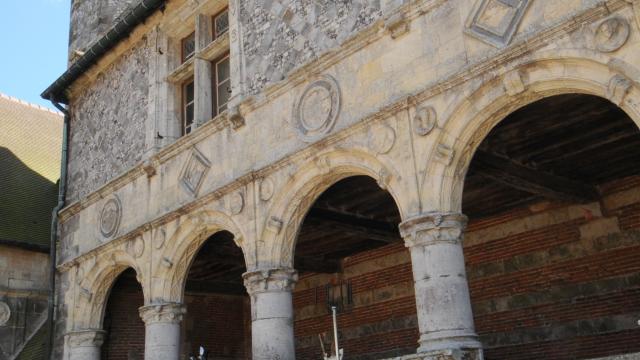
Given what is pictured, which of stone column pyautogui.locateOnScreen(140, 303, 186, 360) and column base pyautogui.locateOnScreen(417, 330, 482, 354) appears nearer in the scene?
column base pyautogui.locateOnScreen(417, 330, 482, 354)

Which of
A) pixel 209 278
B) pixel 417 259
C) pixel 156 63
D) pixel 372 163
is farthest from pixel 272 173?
pixel 209 278

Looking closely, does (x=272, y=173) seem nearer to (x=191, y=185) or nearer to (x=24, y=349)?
(x=191, y=185)

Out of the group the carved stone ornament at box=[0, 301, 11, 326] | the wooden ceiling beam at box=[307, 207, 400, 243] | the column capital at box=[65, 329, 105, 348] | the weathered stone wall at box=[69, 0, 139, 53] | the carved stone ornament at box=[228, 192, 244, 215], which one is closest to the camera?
the carved stone ornament at box=[228, 192, 244, 215]

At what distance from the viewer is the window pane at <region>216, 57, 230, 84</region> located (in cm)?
973

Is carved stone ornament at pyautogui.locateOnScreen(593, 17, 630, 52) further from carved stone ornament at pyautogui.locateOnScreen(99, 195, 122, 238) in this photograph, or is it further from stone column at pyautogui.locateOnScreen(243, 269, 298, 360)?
carved stone ornament at pyautogui.locateOnScreen(99, 195, 122, 238)

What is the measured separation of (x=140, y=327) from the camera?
39.9ft

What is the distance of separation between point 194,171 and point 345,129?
2747mm

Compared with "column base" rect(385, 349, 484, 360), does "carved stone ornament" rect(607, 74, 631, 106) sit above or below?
above

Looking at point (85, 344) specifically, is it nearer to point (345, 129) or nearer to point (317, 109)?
point (317, 109)

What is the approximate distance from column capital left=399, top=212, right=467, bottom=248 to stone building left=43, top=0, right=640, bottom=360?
17 mm

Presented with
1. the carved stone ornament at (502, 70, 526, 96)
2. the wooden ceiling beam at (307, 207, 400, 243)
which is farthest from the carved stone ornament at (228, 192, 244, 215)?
the carved stone ornament at (502, 70, 526, 96)

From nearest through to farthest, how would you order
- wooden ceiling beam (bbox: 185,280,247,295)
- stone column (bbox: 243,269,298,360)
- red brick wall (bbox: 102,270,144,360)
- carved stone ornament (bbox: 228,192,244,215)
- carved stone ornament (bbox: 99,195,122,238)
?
stone column (bbox: 243,269,298,360), carved stone ornament (bbox: 228,192,244,215), carved stone ornament (bbox: 99,195,122,238), red brick wall (bbox: 102,270,144,360), wooden ceiling beam (bbox: 185,280,247,295)

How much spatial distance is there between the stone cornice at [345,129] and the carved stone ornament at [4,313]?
985 mm

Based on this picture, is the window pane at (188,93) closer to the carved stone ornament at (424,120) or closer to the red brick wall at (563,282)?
the red brick wall at (563,282)
